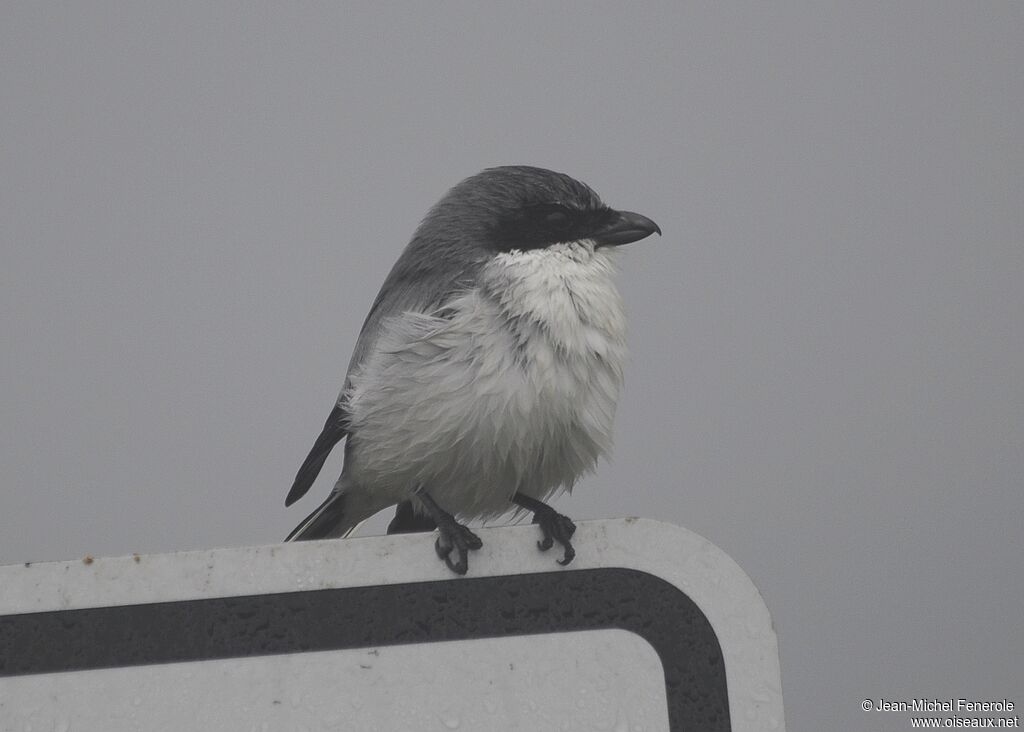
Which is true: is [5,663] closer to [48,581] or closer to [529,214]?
[48,581]

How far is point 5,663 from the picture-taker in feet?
3.85

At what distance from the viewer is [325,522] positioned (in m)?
2.72

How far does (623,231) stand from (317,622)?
1.56 metres

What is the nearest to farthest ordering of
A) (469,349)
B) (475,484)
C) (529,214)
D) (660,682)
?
(660,682)
(469,349)
(475,484)
(529,214)

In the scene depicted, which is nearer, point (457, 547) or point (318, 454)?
point (457, 547)

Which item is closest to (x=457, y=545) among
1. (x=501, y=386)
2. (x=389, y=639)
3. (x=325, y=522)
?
(x=389, y=639)

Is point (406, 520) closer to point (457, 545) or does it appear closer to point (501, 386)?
point (501, 386)

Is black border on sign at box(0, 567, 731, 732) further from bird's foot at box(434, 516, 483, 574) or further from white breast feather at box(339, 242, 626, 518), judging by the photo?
white breast feather at box(339, 242, 626, 518)

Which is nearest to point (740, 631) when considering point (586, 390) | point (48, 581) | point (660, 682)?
point (660, 682)

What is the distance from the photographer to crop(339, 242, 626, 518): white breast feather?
2076 millimetres

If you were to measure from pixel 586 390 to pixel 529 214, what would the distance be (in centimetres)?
59

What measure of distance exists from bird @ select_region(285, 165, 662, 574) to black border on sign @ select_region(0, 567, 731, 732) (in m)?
0.57

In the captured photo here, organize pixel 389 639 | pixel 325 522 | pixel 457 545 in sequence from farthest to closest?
pixel 325 522 → pixel 457 545 → pixel 389 639

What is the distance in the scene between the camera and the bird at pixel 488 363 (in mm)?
2090
